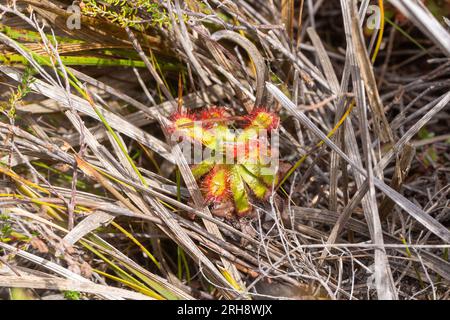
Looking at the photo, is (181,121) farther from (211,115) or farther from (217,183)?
(217,183)

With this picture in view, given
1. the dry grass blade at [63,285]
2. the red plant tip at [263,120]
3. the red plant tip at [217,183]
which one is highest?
the red plant tip at [263,120]

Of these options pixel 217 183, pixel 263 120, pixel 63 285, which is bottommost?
pixel 63 285

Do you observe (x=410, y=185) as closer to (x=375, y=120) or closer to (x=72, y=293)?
(x=375, y=120)

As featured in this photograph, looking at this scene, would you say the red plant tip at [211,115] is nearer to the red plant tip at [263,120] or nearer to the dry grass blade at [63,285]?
the red plant tip at [263,120]

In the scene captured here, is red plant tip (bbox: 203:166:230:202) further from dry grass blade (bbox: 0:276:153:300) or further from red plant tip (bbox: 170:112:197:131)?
dry grass blade (bbox: 0:276:153:300)

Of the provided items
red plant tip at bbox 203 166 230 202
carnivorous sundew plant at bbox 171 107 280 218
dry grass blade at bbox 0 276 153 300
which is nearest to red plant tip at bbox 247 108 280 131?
carnivorous sundew plant at bbox 171 107 280 218

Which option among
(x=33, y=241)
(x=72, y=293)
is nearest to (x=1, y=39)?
(x=33, y=241)

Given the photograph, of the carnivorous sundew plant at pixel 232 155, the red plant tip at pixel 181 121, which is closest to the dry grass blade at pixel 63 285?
the carnivorous sundew plant at pixel 232 155

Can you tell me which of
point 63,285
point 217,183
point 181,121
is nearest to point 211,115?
point 181,121
